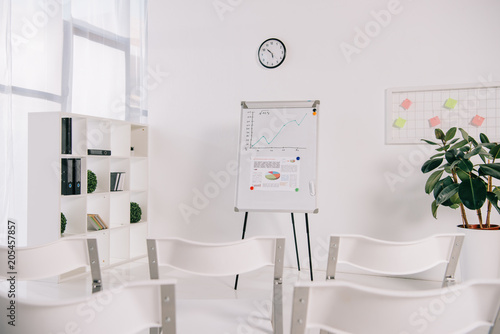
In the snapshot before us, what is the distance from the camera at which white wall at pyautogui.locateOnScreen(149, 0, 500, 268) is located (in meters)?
3.42

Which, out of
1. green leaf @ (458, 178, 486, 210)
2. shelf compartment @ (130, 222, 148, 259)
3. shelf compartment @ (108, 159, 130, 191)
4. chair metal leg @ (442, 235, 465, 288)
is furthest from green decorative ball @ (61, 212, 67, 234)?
green leaf @ (458, 178, 486, 210)

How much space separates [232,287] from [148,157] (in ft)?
6.00

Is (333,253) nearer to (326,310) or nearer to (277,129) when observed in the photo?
(326,310)

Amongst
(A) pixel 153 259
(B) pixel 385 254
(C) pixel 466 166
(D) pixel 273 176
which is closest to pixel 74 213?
(D) pixel 273 176

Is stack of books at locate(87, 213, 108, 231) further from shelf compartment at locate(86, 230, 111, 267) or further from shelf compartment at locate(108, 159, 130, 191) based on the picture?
shelf compartment at locate(108, 159, 130, 191)

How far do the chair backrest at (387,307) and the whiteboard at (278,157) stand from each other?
2.27 metres

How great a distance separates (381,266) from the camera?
1556mm

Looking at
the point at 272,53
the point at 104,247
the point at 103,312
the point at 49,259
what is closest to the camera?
the point at 103,312

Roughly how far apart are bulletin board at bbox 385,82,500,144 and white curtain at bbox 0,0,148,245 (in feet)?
10.0

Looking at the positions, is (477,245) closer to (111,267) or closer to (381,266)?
(381,266)

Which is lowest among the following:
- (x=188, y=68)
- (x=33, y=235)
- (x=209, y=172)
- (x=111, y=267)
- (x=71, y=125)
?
(x=111, y=267)

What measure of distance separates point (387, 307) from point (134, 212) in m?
3.61

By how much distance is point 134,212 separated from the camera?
4148 mm

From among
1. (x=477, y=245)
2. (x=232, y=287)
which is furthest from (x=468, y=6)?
(x=232, y=287)
